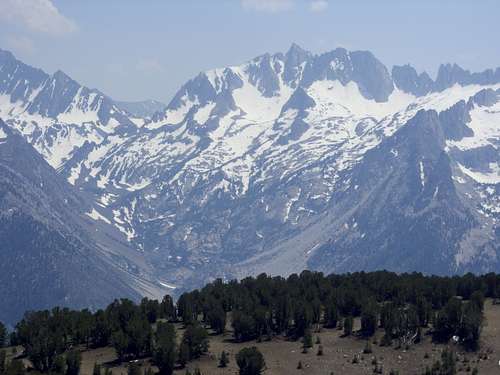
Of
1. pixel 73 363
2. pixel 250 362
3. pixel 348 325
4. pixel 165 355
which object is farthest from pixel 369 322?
pixel 73 363

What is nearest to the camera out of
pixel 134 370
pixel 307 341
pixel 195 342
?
pixel 134 370

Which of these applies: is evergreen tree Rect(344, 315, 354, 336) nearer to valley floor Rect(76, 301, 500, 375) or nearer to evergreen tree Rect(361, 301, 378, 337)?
valley floor Rect(76, 301, 500, 375)

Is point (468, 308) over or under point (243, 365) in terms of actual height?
over

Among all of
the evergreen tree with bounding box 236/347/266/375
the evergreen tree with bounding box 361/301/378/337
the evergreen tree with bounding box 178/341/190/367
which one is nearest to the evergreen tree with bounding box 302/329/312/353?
the evergreen tree with bounding box 361/301/378/337

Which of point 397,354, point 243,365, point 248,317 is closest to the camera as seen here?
point 243,365

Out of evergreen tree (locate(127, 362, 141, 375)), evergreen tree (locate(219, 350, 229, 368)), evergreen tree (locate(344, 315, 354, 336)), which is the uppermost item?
evergreen tree (locate(344, 315, 354, 336))

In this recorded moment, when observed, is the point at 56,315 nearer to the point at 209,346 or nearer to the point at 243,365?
the point at 209,346

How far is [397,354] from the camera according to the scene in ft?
575

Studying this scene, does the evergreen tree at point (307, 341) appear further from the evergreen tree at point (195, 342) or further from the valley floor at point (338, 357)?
the evergreen tree at point (195, 342)

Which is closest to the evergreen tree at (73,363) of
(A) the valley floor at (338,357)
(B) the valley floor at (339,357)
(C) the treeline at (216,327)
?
(C) the treeline at (216,327)

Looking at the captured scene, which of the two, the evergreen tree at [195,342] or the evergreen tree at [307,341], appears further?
the evergreen tree at [307,341]

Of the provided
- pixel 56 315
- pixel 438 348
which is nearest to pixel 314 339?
pixel 438 348

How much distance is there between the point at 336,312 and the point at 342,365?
78.2ft

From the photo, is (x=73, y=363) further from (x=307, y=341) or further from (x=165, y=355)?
(x=307, y=341)
